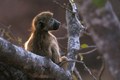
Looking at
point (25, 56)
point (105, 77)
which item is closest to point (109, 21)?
point (25, 56)

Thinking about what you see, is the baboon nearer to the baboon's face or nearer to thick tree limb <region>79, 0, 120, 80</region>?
the baboon's face

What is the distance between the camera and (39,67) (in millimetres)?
2473

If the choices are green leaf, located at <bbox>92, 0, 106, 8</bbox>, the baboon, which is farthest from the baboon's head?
green leaf, located at <bbox>92, 0, 106, 8</bbox>

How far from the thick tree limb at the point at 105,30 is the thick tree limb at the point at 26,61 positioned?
1.29 metres

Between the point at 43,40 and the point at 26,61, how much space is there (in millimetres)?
852

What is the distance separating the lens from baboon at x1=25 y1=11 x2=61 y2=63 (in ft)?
10.4

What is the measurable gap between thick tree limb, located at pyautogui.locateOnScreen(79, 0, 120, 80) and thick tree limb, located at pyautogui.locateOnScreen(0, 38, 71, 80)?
1.29 meters

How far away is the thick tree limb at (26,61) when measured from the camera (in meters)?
2.21

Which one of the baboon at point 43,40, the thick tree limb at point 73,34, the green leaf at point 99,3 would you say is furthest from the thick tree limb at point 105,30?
the baboon at point 43,40

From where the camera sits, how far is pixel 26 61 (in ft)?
7.73

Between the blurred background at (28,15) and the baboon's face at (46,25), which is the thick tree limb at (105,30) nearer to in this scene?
the baboon's face at (46,25)

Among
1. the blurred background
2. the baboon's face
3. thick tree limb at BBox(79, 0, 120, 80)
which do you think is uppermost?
the blurred background

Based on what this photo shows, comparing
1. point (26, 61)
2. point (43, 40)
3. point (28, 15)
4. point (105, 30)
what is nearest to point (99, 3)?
point (105, 30)

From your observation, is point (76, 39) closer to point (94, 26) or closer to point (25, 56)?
point (25, 56)
